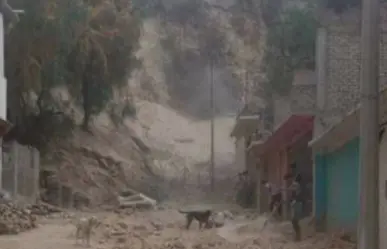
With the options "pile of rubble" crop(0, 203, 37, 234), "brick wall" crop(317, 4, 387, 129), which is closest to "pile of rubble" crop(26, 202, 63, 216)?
"pile of rubble" crop(0, 203, 37, 234)

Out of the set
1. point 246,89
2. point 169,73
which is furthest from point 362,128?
point 169,73

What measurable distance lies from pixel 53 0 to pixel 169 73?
36632mm

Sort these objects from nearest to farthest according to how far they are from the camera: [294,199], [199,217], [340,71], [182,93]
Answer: [340,71]
[294,199]
[199,217]
[182,93]

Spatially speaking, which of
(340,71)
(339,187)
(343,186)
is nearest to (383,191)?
(343,186)

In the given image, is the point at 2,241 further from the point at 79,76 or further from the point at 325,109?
the point at 79,76

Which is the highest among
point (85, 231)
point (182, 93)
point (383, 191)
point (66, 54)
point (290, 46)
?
point (290, 46)

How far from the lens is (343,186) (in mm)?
14312

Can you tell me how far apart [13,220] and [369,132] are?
12.4 meters

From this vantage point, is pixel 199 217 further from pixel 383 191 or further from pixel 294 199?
pixel 383 191

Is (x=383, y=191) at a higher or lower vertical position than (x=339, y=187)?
higher

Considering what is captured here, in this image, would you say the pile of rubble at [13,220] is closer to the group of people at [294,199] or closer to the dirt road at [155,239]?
the dirt road at [155,239]

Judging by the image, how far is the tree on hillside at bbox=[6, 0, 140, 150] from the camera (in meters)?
25.1

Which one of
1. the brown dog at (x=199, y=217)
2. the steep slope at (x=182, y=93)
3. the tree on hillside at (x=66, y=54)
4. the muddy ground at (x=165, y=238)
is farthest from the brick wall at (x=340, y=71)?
the steep slope at (x=182, y=93)

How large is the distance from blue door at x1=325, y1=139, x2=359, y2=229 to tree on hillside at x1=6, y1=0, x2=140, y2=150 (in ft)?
43.3
